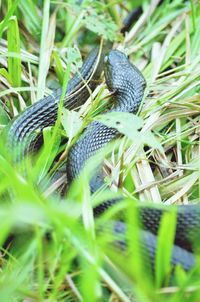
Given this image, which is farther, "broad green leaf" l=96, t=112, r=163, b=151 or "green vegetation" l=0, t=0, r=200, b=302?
"broad green leaf" l=96, t=112, r=163, b=151

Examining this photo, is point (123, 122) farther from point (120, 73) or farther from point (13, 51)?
point (120, 73)

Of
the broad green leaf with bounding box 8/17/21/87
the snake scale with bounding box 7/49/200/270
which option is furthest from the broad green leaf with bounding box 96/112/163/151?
the broad green leaf with bounding box 8/17/21/87

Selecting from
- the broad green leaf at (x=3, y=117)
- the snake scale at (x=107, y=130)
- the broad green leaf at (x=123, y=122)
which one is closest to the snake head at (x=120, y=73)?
the snake scale at (x=107, y=130)

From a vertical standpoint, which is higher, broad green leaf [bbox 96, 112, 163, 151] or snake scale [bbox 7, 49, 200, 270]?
broad green leaf [bbox 96, 112, 163, 151]

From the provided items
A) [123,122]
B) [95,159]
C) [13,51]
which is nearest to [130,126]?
[123,122]

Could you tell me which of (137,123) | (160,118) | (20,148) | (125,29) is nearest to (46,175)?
(20,148)

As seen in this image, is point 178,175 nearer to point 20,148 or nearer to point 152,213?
point 152,213

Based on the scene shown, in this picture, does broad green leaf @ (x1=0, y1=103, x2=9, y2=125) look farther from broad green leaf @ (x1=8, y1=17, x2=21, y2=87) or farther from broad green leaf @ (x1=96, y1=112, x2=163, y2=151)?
broad green leaf @ (x1=96, y1=112, x2=163, y2=151)
